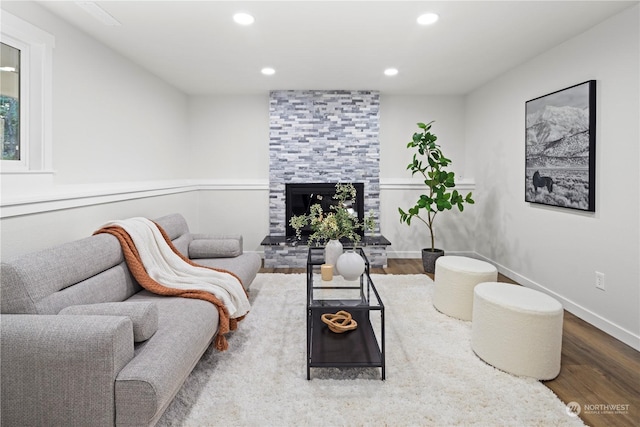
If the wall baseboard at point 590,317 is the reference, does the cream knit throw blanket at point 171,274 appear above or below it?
above

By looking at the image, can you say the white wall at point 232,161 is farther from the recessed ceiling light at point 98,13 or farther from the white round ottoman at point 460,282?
the white round ottoman at point 460,282

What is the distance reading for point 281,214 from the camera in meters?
5.44

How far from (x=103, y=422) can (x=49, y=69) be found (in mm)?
2430

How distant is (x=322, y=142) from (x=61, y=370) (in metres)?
4.33

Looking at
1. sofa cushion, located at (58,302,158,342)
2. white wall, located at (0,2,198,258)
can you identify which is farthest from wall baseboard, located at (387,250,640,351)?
white wall, located at (0,2,198,258)

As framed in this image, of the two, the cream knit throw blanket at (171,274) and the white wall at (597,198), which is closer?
the cream knit throw blanket at (171,274)

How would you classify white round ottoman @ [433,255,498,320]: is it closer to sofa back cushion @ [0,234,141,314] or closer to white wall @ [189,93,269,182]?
sofa back cushion @ [0,234,141,314]

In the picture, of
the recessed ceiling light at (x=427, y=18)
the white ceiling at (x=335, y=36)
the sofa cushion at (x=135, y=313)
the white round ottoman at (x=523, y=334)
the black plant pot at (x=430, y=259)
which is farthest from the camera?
the black plant pot at (x=430, y=259)

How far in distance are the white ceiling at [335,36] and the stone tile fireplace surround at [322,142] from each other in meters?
0.69

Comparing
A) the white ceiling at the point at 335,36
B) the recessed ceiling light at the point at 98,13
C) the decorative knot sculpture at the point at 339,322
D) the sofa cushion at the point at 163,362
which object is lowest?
the decorative knot sculpture at the point at 339,322

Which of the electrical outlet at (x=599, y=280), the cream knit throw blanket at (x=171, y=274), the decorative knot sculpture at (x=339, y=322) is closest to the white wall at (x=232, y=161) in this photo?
the cream knit throw blanket at (x=171, y=274)

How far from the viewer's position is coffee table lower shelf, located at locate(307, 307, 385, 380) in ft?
7.34

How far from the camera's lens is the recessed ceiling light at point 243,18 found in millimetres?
2797

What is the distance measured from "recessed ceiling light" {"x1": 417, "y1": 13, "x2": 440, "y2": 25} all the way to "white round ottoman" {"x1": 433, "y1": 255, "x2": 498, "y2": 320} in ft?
6.51
